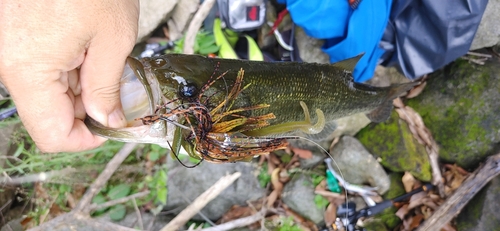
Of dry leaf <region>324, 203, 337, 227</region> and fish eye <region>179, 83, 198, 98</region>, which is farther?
dry leaf <region>324, 203, 337, 227</region>

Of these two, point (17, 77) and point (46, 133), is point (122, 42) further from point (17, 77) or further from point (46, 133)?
point (46, 133)

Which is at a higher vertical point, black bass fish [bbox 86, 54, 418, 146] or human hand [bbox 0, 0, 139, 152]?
human hand [bbox 0, 0, 139, 152]

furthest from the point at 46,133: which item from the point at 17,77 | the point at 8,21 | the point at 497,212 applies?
the point at 497,212

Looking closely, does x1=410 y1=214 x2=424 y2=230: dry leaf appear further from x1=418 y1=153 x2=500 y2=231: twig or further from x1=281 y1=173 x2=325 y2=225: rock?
x1=281 y1=173 x2=325 y2=225: rock

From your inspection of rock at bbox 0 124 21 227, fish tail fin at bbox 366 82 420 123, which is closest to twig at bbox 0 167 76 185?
rock at bbox 0 124 21 227

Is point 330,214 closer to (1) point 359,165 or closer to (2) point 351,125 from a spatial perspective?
(1) point 359,165

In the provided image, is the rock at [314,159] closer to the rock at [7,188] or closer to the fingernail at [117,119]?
the fingernail at [117,119]

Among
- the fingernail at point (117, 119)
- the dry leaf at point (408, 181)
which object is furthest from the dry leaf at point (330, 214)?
the fingernail at point (117, 119)
